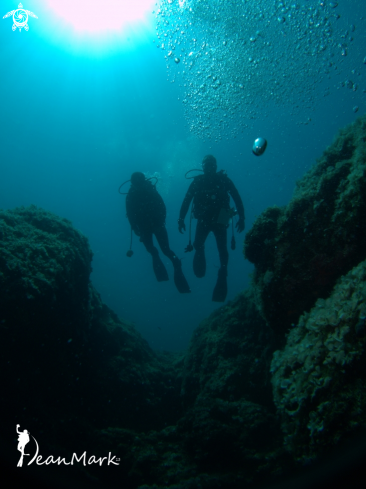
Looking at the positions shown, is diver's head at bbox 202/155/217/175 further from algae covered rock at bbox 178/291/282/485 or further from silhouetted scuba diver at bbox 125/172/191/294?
algae covered rock at bbox 178/291/282/485

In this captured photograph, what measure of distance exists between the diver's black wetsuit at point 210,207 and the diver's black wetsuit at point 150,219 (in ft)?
2.92

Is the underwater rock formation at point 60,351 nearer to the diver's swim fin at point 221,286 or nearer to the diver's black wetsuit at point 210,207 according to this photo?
the diver's swim fin at point 221,286

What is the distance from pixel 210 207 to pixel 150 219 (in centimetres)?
222

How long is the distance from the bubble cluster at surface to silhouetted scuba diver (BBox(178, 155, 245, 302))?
606 cm

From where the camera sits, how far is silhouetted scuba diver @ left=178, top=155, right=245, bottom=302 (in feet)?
24.3

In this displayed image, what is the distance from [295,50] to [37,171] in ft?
293

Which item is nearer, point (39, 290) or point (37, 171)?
point (39, 290)

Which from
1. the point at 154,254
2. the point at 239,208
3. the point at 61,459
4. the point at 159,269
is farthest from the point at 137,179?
the point at 61,459

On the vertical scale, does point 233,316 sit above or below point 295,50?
below

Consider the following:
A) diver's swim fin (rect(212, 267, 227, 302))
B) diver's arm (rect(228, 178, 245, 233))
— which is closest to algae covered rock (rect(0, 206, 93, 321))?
diver's swim fin (rect(212, 267, 227, 302))

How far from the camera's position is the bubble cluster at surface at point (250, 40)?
1002 cm

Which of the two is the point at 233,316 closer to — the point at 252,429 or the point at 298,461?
the point at 252,429

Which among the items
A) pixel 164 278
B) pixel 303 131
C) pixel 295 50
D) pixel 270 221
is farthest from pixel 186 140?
pixel 270 221

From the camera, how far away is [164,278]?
347 inches
